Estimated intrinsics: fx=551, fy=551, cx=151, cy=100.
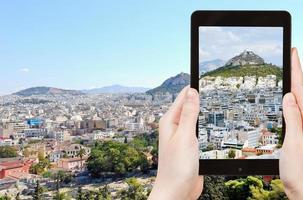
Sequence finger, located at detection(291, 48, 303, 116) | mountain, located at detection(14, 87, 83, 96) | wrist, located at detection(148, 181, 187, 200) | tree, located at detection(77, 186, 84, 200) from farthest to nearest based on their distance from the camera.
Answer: mountain, located at detection(14, 87, 83, 96)
tree, located at detection(77, 186, 84, 200)
finger, located at detection(291, 48, 303, 116)
wrist, located at detection(148, 181, 187, 200)

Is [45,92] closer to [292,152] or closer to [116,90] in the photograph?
[116,90]

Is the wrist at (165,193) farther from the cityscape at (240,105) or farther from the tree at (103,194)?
the tree at (103,194)

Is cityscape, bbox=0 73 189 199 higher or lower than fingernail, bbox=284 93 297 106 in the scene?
lower

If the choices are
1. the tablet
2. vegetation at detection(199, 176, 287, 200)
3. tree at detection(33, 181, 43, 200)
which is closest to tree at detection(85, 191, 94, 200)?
tree at detection(33, 181, 43, 200)

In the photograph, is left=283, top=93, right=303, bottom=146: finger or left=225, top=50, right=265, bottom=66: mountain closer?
left=283, top=93, right=303, bottom=146: finger

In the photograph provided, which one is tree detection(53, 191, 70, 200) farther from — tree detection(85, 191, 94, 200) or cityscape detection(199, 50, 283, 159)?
cityscape detection(199, 50, 283, 159)

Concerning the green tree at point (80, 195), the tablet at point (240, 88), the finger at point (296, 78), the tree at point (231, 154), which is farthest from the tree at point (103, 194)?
the finger at point (296, 78)

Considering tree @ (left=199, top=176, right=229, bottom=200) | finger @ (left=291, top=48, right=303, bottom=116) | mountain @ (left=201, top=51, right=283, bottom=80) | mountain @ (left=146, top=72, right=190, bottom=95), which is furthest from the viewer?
mountain @ (left=146, top=72, right=190, bottom=95)
